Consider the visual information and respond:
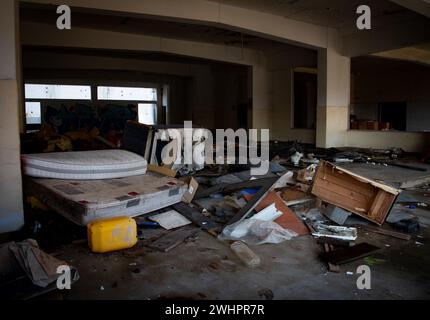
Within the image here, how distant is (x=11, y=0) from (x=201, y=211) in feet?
9.88

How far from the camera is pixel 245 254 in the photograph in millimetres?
3197

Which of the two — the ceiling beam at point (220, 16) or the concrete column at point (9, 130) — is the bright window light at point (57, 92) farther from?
the concrete column at point (9, 130)

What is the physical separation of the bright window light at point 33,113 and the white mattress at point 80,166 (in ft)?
37.7

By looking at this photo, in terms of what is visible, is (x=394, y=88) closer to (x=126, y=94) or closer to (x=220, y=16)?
(x=220, y=16)

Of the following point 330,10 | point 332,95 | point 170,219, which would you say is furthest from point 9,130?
point 332,95

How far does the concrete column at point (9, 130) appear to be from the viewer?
12.0 feet

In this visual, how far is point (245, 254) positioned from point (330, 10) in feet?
24.5

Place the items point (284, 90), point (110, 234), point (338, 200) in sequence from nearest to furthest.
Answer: point (110, 234) < point (338, 200) < point (284, 90)

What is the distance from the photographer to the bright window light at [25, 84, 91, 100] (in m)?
14.8

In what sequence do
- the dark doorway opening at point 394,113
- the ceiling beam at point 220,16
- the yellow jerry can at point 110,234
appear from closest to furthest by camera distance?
the yellow jerry can at point 110,234, the ceiling beam at point 220,16, the dark doorway opening at point 394,113

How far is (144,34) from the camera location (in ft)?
35.6

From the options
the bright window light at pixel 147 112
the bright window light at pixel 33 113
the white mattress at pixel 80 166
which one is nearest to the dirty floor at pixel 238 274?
the white mattress at pixel 80 166
